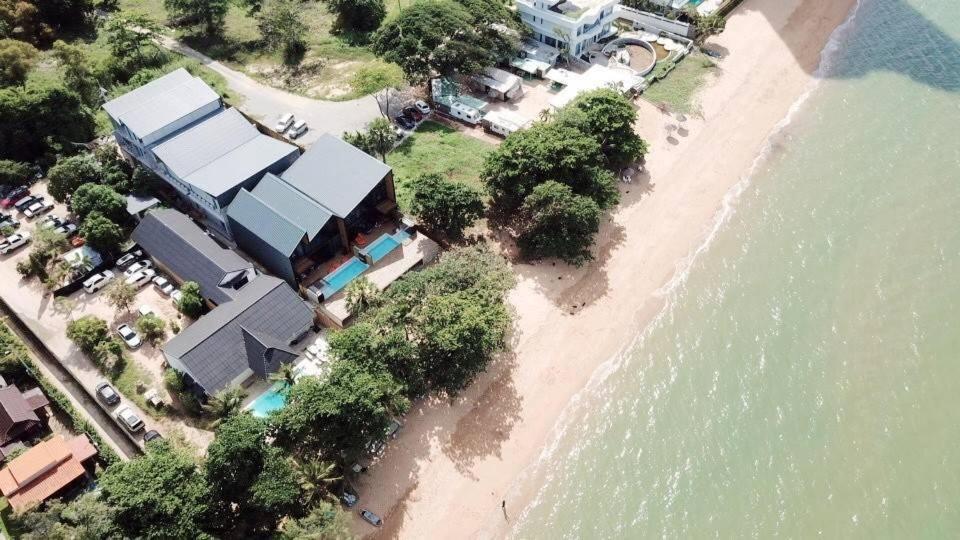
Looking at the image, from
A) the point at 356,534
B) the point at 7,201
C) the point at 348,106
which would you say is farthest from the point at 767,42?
the point at 7,201

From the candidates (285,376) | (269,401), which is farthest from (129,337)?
(285,376)

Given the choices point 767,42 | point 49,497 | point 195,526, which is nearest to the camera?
point 195,526

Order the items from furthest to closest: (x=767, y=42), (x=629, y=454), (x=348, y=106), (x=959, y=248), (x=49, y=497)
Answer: (x=767, y=42) < (x=348, y=106) < (x=959, y=248) < (x=629, y=454) < (x=49, y=497)

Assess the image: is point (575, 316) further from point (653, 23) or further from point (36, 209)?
point (36, 209)

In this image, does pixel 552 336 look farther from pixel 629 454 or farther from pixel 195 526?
pixel 195 526

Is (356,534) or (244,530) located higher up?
(244,530)

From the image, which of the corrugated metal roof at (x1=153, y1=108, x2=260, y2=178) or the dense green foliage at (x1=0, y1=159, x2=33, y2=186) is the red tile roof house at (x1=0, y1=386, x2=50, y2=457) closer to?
the corrugated metal roof at (x1=153, y1=108, x2=260, y2=178)

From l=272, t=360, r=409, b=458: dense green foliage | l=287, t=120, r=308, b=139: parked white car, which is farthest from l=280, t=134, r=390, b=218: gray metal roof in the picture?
l=272, t=360, r=409, b=458: dense green foliage
